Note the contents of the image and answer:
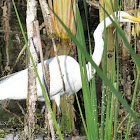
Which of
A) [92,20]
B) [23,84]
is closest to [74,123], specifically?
[23,84]

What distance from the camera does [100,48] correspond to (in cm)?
303

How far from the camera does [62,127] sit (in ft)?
9.29

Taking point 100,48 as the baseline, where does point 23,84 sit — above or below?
below

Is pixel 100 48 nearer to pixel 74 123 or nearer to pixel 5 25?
pixel 74 123

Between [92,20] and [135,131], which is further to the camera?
[92,20]

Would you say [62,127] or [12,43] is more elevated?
[12,43]

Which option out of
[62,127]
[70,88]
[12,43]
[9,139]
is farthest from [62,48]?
[9,139]

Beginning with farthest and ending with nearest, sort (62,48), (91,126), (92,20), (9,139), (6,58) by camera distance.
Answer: (92,20) → (62,48) → (6,58) → (9,139) → (91,126)

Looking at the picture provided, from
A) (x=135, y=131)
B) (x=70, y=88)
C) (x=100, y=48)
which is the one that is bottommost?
(x=135, y=131)

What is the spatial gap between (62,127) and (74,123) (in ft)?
0.42

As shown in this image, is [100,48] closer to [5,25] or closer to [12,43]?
[12,43]

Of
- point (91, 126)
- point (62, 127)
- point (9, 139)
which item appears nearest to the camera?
point (91, 126)

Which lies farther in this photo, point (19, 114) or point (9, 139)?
point (19, 114)

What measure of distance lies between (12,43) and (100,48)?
2413 millimetres
